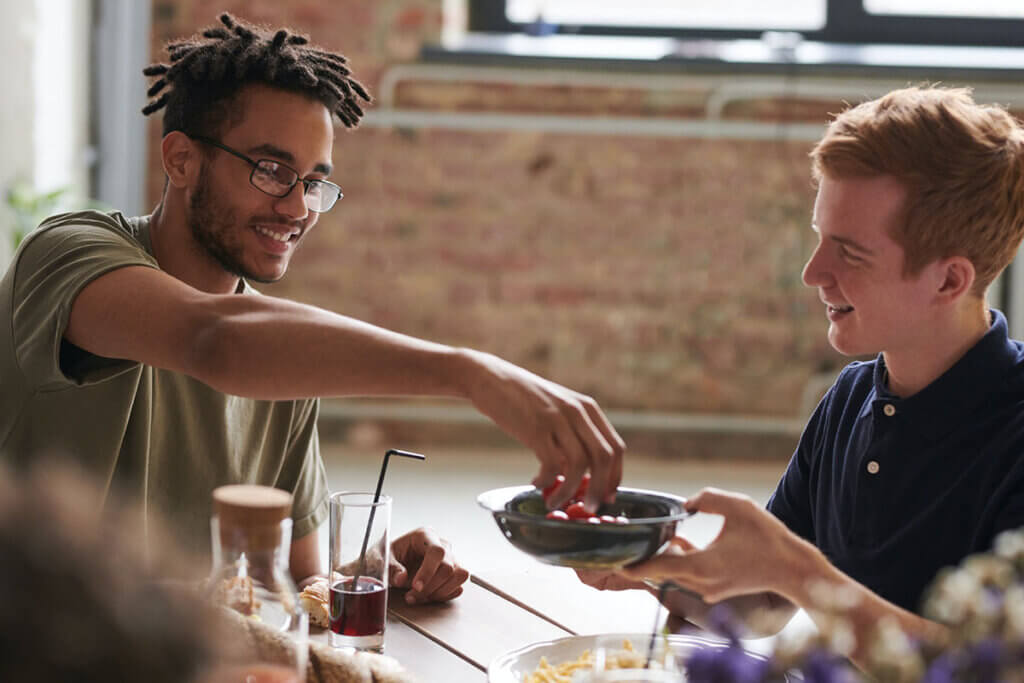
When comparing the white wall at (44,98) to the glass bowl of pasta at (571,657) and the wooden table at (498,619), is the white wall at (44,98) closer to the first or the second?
the wooden table at (498,619)

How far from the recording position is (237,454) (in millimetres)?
1791

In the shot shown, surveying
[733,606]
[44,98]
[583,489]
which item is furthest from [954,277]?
[44,98]

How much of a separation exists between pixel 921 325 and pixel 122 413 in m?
1.05

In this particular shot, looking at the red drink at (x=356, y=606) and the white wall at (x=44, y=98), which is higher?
the white wall at (x=44, y=98)

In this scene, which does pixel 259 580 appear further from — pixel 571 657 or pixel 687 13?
pixel 687 13

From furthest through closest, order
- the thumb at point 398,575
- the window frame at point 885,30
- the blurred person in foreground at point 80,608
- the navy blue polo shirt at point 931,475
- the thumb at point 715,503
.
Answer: the window frame at point 885,30 → the thumb at point 398,575 → the navy blue polo shirt at point 931,475 → the thumb at point 715,503 → the blurred person in foreground at point 80,608

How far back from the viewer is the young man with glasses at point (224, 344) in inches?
44.8

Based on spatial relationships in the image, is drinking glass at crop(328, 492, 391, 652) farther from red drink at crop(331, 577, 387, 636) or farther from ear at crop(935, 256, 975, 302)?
ear at crop(935, 256, 975, 302)

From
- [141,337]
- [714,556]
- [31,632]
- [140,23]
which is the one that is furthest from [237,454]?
[140,23]

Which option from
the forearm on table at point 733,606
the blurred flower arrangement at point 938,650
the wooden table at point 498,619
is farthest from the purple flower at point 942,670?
the forearm on table at point 733,606

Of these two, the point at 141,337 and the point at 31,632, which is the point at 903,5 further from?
the point at 31,632

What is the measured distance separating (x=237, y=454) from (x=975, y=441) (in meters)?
1.04

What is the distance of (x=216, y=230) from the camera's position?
5.93ft

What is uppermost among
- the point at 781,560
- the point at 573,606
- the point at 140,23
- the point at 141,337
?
the point at 140,23
